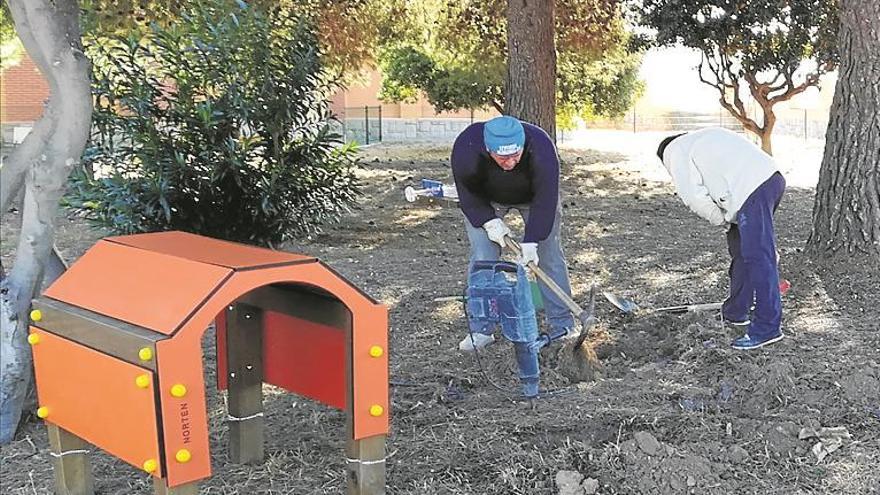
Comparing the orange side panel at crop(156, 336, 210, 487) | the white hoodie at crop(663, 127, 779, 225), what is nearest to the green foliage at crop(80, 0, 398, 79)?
the white hoodie at crop(663, 127, 779, 225)

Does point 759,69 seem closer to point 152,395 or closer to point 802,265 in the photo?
point 802,265

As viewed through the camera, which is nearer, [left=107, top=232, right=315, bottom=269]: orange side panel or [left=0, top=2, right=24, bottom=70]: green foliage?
[left=107, top=232, right=315, bottom=269]: orange side panel

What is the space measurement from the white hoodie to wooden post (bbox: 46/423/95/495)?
3169 millimetres

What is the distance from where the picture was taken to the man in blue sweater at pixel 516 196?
4793 millimetres

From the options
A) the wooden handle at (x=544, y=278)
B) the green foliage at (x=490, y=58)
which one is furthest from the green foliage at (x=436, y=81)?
the wooden handle at (x=544, y=278)

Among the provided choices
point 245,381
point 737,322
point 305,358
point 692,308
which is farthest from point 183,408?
point 692,308

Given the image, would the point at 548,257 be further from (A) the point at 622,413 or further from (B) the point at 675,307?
(A) the point at 622,413

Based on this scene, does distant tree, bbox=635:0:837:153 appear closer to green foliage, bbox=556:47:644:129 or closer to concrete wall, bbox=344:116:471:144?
green foliage, bbox=556:47:644:129

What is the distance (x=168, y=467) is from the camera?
280 centimetres

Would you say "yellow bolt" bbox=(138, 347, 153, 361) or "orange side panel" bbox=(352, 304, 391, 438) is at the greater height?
"yellow bolt" bbox=(138, 347, 153, 361)

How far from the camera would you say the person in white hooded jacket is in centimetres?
468

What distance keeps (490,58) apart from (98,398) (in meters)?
13.0

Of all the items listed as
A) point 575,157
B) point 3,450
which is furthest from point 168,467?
point 575,157

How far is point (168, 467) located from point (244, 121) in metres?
4.69
